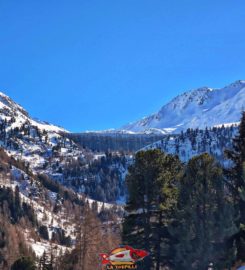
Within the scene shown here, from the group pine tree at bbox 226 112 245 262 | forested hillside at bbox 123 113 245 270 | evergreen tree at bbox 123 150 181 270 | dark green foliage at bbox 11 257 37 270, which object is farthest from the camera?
dark green foliage at bbox 11 257 37 270

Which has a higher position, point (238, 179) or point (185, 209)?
point (238, 179)

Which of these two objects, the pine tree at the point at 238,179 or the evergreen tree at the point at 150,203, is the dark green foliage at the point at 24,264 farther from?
the pine tree at the point at 238,179

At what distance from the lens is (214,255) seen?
49.2 meters

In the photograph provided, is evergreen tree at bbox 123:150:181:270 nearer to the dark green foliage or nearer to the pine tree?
the pine tree

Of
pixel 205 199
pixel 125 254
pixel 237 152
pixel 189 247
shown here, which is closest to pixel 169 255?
pixel 189 247

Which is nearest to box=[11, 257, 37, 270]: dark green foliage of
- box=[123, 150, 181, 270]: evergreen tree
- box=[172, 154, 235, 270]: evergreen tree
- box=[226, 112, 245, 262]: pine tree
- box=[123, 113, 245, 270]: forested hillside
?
box=[123, 113, 245, 270]: forested hillside

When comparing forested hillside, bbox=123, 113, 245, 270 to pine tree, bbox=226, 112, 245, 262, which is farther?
forested hillside, bbox=123, 113, 245, 270

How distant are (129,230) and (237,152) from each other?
14.5m

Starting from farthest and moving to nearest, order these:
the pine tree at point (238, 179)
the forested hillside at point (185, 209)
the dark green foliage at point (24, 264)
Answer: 1. the dark green foliage at point (24, 264)
2. the forested hillside at point (185, 209)
3. the pine tree at point (238, 179)

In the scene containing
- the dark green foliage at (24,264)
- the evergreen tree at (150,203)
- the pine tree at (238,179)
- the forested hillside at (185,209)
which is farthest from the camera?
the dark green foliage at (24,264)

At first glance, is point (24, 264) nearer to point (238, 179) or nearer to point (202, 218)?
point (202, 218)

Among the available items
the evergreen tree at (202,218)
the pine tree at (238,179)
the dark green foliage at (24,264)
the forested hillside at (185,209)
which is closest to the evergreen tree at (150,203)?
the forested hillside at (185,209)

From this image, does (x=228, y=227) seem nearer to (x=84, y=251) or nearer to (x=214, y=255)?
(x=214, y=255)

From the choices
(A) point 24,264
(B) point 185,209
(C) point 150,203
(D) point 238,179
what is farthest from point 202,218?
(A) point 24,264
